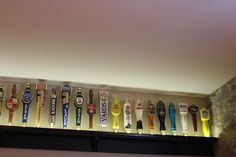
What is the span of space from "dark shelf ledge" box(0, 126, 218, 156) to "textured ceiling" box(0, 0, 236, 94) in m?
0.67

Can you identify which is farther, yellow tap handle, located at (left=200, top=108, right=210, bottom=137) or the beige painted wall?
yellow tap handle, located at (left=200, top=108, right=210, bottom=137)

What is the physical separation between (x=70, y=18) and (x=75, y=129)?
1514 millimetres

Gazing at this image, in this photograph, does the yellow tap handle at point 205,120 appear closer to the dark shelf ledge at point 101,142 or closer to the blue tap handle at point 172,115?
the dark shelf ledge at point 101,142

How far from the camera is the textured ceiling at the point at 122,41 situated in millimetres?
2807

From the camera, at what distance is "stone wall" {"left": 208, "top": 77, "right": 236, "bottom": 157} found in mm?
3891

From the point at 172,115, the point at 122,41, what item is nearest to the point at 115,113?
the point at 172,115

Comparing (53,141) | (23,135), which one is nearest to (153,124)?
(53,141)

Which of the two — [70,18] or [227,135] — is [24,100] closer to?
[70,18]

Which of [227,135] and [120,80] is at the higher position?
[120,80]

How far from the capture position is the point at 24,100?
3920 mm

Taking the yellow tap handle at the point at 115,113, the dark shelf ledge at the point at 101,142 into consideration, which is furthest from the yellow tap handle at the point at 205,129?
the yellow tap handle at the point at 115,113

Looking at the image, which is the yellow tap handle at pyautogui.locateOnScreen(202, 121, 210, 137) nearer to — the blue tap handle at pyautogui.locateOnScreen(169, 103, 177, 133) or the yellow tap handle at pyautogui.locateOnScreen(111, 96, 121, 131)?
the blue tap handle at pyautogui.locateOnScreen(169, 103, 177, 133)

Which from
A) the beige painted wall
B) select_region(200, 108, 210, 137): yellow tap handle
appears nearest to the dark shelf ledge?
the beige painted wall

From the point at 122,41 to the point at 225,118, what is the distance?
171cm
